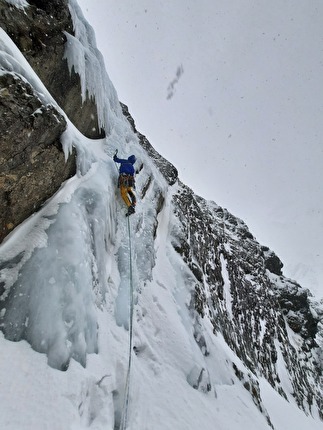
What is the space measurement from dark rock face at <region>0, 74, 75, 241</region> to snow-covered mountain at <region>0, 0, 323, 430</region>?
3cm

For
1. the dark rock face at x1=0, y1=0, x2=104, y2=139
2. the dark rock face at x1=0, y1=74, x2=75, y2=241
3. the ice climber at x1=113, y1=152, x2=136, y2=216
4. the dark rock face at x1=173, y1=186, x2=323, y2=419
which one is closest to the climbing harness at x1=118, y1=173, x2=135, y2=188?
the ice climber at x1=113, y1=152, x2=136, y2=216

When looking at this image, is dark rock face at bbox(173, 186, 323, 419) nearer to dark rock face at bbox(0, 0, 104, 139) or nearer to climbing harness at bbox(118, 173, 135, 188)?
climbing harness at bbox(118, 173, 135, 188)

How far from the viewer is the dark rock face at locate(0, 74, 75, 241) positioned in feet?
14.8

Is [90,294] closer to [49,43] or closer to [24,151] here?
[24,151]

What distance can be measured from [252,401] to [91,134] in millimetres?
10230

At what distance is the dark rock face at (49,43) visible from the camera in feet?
19.1

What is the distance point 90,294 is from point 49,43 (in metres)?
5.44

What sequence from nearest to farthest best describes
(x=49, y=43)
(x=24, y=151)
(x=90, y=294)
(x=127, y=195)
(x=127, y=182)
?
(x=24, y=151) < (x=90, y=294) < (x=49, y=43) < (x=127, y=182) < (x=127, y=195)

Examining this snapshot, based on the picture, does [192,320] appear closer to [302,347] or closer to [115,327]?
[115,327]

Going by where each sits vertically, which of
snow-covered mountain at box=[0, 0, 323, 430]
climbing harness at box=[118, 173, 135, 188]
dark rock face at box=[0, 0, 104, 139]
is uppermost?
dark rock face at box=[0, 0, 104, 139]

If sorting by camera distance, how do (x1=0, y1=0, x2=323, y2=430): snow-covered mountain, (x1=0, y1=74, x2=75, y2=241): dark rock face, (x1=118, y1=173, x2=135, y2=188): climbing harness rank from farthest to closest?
1. (x1=118, y1=173, x2=135, y2=188): climbing harness
2. (x1=0, y1=74, x2=75, y2=241): dark rock face
3. (x1=0, y1=0, x2=323, y2=430): snow-covered mountain

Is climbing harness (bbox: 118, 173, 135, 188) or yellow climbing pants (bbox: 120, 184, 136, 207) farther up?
climbing harness (bbox: 118, 173, 135, 188)

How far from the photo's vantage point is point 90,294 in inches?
209

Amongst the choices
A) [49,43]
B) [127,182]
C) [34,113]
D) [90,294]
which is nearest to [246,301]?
[127,182]
